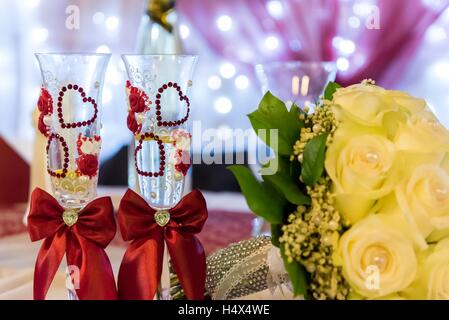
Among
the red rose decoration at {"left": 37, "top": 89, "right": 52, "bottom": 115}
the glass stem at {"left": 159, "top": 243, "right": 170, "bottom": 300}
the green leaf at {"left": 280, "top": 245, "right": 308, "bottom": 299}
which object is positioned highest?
the red rose decoration at {"left": 37, "top": 89, "right": 52, "bottom": 115}

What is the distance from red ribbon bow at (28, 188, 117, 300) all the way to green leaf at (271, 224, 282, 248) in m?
0.21

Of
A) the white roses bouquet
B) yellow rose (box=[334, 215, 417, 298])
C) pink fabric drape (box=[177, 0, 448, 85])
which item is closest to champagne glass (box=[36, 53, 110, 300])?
the white roses bouquet

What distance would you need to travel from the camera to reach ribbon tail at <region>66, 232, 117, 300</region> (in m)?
0.91

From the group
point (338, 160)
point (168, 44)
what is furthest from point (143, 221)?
point (168, 44)

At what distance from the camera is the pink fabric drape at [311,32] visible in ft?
9.04

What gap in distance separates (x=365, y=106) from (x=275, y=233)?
164 mm

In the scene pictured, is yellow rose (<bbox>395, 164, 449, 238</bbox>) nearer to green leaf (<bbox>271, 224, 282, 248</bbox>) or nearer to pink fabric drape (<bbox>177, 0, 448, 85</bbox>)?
green leaf (<bbox>271, 224, 282, 248</bbox>)

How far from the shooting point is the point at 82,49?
311cm

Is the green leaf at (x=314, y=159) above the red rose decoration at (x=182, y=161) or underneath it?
above

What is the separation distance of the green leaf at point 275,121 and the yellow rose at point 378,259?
133 millimetres

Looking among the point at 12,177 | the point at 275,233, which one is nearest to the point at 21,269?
the point at 275,233

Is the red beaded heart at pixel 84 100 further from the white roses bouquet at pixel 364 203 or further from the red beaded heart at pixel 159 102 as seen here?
the white roses bouquet at pixel 364 203

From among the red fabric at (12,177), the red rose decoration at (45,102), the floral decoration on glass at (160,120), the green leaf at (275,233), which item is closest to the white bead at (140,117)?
the floral decoration on glass at (160,120)
